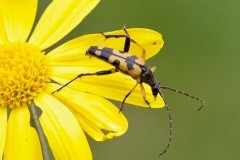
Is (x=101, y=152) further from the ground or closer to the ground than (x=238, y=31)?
closer to the ground

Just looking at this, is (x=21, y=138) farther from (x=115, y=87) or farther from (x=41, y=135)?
(x=115, y=87)

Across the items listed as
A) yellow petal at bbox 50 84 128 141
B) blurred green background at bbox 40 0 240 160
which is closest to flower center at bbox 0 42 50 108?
yellow petal at bbox 50 84 128 141

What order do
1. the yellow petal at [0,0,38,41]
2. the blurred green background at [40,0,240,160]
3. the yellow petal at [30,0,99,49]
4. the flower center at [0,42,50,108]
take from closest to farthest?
the flower center at [0,42,50,108] < the yellow petal at [30,0,99,49] < the yellow petal at [0,0,38,41] < the blurred green background at [40,0,240,160]

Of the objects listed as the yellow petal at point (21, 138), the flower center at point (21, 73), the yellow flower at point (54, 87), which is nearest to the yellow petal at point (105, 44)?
the yellow flower at point (54, 87)

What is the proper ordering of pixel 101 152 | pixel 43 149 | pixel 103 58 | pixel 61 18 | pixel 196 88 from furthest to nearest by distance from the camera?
pixel 196 88
pixel 101 152
pixel 61 18
pixel 103 58
pixel 43 149

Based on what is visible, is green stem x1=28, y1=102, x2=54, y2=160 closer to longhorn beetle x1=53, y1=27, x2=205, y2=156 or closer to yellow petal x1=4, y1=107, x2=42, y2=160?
yellow petal x1=4, y1=107, x2=42, y2=160

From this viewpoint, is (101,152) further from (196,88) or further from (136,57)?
(136,57)

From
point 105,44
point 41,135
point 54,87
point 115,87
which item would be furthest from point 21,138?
point 105,44

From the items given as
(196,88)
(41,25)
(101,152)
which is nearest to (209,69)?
(196,88)
